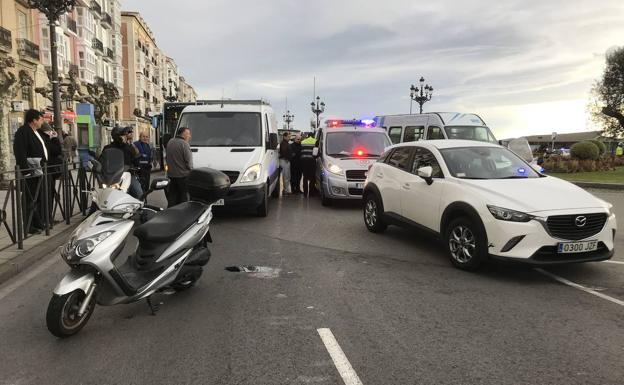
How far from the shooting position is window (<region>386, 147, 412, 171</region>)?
26.0ft

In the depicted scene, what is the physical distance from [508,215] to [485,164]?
5.02 feet

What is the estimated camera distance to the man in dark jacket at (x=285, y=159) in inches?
563

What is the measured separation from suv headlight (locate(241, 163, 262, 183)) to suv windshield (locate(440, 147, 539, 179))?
3871mm

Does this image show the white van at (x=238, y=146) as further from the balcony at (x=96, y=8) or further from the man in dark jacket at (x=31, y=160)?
the balcony at (x=96, y=8)

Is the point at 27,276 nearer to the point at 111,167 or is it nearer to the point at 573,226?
the point at 111,167

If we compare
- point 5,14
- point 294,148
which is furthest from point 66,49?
point 294,148

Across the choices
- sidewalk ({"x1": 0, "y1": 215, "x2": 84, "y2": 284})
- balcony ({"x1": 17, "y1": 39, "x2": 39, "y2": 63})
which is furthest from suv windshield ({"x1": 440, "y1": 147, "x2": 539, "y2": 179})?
balcony ({"x1": 17, "y1": 39, "x2": 39, "y2": 63})

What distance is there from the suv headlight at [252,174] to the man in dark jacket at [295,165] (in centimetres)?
491

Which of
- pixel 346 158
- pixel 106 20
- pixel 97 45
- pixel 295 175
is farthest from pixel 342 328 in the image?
pixel 106 20

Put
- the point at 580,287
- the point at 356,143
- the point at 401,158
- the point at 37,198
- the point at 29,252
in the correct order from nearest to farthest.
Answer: the point at 580,287
the point at 29,252
the point at 37,198
the point at 401,158
the point at 356,143

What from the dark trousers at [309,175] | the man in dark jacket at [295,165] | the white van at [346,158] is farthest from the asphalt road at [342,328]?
the man in dark jacket at [295,165]

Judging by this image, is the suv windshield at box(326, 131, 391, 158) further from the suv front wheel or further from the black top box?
the black top box

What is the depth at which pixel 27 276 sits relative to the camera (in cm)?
588

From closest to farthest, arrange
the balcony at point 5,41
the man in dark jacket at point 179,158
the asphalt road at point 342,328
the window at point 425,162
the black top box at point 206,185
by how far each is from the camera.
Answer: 1. the asphalt road at point 342,328
2. the black top box at point 206,185
3. the window at point 425,162
4. the man in dark jacket at point 179,158
5. the balcony at point 5,41
